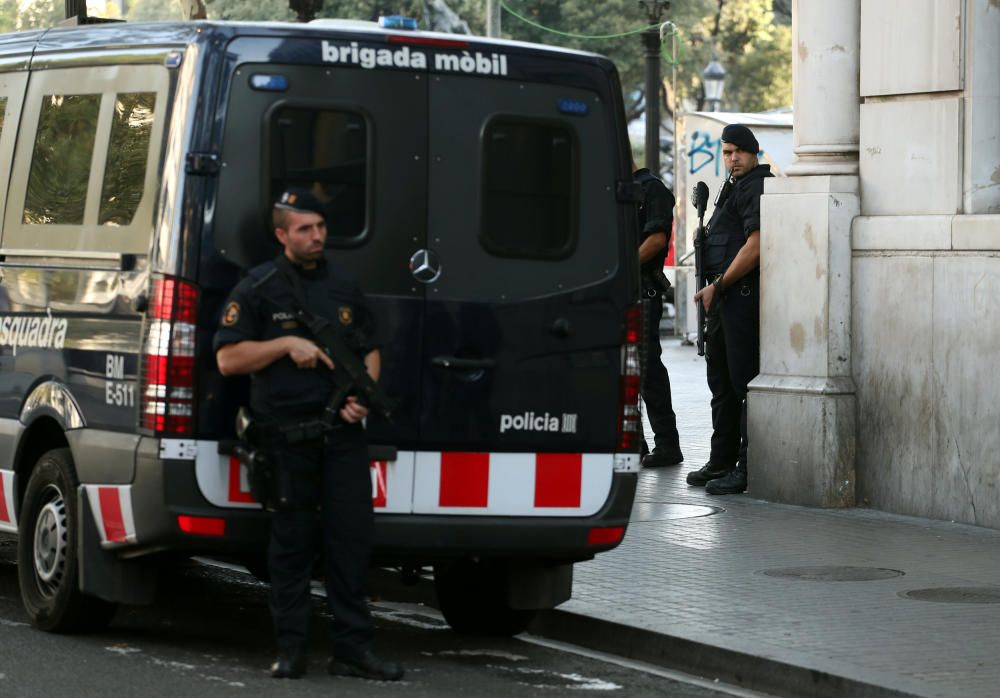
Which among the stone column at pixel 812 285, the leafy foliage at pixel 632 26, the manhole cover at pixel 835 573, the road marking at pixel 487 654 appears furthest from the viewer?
the leafy foliage at pixel 632 26

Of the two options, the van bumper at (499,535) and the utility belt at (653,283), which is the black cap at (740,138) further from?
the van bumper at (499,535)

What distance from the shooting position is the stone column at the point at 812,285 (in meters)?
11.4

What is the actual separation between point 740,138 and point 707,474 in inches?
80.3

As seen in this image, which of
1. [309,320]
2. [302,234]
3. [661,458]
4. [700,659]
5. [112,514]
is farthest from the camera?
[661,458]

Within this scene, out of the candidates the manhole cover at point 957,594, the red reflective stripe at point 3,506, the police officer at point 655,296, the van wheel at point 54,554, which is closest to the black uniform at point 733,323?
the police officer at point 655,296

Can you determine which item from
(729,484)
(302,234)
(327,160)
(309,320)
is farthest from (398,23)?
(729,484)

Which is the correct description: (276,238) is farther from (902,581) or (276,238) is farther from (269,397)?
(902,581)

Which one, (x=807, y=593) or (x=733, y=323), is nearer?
(x=807, y=593)

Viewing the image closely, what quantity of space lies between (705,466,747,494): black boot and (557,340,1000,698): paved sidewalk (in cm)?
10

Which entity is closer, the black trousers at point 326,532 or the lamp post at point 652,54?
the black trousers at point 326,532

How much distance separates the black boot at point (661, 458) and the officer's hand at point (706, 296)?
1.59 meters

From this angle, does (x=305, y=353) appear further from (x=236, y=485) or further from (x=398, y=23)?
(x=398, y=23)

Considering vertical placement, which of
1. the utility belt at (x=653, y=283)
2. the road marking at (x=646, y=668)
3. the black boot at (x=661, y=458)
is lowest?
the road marking at (x=646, y=668)

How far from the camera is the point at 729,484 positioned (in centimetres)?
1205
